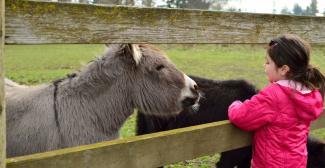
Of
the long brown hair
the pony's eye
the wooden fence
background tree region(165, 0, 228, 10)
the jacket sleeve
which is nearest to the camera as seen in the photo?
the wooden fence

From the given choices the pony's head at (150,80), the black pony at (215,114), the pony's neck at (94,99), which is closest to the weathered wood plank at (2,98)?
the pony's neck at (94,99)

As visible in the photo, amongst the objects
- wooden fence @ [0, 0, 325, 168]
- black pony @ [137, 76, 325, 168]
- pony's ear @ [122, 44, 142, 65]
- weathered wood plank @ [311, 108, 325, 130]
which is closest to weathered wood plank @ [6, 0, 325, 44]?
wooden fence @ [0, 0, 325, 168]

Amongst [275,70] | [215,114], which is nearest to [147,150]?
[275,70]

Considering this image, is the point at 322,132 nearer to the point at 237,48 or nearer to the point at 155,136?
the point at 155,136

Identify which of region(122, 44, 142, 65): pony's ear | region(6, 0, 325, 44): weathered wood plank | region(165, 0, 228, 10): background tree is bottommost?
region(122, 44, 142, 65): pony's ear

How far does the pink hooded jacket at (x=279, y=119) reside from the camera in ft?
7.97

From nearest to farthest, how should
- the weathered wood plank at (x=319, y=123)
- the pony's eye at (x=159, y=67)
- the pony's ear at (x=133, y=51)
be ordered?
1. the pony's ear at (x=133, y=51)
2. the pony's eye at (x=159, y=67)
3. the weathered wood plank at (x=319, y=123)

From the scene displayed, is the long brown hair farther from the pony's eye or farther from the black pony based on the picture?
the black pony

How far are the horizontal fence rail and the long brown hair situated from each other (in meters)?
0.55

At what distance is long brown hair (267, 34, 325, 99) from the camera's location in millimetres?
2516

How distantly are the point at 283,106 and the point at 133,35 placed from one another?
113 centimetres

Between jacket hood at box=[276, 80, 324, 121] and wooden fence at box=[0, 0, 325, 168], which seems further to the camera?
jacket hood at box=[276, 80, 324, 121]

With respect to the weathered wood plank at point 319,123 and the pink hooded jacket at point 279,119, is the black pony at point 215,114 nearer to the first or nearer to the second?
the weathered wood plank at point 319,123

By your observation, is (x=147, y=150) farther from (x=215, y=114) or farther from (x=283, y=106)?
(x=215, y=114)
